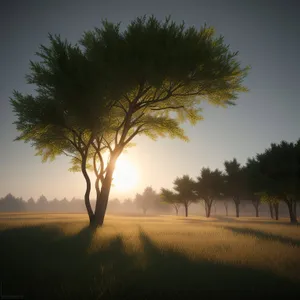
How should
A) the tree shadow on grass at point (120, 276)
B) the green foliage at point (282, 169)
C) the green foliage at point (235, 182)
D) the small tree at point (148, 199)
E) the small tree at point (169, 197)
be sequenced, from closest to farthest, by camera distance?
1. the tree shadow on grass at point (120, 276)
2. the green foliage at point (282, 169)
3. the green foliage at point (235, 182)
4. the small tree at point (169, 197)
5. the small tree at point (148, 199)

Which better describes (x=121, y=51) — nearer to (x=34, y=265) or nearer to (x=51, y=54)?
(x=51, y=54)

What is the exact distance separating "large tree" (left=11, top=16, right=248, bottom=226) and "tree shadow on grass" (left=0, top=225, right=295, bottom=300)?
765 centimetres

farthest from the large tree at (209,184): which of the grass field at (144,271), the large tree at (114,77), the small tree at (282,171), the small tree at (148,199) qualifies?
the small tree at (148,199)

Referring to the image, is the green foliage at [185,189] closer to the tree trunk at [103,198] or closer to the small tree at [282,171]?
the small tree at [282,171]

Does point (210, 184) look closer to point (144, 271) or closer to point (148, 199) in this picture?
point (144, 271)

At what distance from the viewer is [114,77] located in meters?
12.2

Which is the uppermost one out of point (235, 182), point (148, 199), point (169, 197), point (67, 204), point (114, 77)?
point (114, 77)

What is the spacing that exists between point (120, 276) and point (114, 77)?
35.6 ft

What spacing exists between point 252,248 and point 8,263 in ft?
27.9

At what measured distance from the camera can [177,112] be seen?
16.6m

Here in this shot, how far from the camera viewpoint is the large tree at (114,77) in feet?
39.2

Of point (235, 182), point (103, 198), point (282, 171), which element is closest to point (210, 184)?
point (235, 182)

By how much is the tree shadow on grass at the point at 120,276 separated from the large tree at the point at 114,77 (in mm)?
7646

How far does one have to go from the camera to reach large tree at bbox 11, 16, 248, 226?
11961 millimetres
